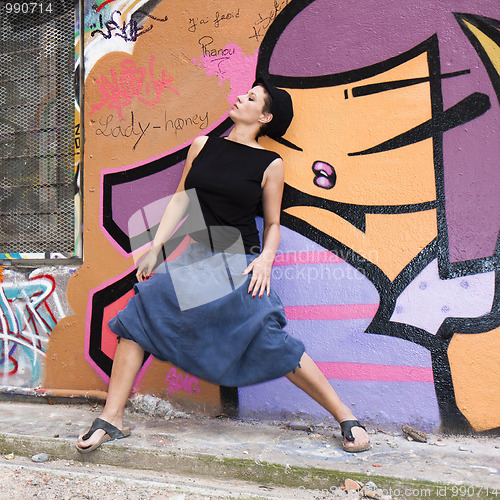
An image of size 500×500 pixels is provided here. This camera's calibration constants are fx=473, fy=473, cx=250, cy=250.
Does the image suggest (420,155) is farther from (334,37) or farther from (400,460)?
(400,460)

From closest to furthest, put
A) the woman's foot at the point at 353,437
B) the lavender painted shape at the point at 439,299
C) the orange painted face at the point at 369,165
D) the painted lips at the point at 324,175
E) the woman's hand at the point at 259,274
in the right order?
the woman's foot at the point at 353,437
the woman's hand at the point at 259,274
the lavender painted shape at the point at 439,299
the orange painted face at the point at 369,165
the painted lips at the point at 324,175

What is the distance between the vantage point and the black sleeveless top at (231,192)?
242 centimetres

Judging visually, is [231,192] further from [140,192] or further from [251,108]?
[140,192]

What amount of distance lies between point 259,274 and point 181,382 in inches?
37.7

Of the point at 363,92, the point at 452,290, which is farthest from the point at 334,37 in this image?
the point at 452,290

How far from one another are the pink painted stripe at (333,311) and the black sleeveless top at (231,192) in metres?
0.43

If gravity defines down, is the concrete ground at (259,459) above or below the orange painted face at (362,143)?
below

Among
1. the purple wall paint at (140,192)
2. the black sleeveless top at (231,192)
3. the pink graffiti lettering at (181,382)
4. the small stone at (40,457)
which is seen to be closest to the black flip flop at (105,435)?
the small stone at (40,457)

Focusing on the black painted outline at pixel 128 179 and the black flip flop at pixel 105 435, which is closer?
the black flip flop at pixel 105 435

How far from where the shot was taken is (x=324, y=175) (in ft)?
8.57

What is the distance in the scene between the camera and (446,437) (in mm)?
2326

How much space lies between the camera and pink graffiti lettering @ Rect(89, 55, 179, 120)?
2.95 metres

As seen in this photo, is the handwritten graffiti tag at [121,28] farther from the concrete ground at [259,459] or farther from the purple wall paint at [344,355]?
the concrete ground at [259,459]

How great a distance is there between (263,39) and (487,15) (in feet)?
3.86
